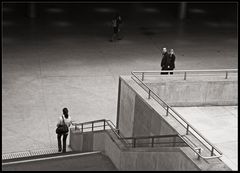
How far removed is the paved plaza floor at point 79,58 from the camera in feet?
60.3

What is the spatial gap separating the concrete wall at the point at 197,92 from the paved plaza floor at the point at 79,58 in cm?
95

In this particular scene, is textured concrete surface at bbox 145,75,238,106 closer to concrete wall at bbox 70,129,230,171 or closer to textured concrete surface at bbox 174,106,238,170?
textured concrete surface at bbox 174,106,238,170

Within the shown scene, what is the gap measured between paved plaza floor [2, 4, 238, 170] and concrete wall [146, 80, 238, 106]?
3.12ft

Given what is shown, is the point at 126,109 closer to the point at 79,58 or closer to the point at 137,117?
the point at 137,117

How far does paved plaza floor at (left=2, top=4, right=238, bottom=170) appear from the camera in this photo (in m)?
18.4

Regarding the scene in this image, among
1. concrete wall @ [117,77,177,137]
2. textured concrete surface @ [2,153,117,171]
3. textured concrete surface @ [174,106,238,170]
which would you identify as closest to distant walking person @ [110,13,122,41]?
concrete wall @ [117,77,177,137]

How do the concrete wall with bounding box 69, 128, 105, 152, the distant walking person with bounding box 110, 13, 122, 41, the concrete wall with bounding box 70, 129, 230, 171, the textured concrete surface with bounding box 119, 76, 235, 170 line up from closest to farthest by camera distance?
the concrete wall with bounding box 70, 129, 230, 171 < the textured concrete surface with bounding box 119, 76, 235, 170 < the concrete wall with bounding box 69, 128, 105, 152 < the distant walking person with bounding box 110, 13, 122, 41

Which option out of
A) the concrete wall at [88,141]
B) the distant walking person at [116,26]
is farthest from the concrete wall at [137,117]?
the distant walking person at [116,26]

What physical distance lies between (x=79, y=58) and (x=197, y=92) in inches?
449

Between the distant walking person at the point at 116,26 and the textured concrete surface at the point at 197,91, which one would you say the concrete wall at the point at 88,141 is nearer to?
the textured concrete surface at the point at 197,91

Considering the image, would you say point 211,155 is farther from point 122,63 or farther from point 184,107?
point 122,63

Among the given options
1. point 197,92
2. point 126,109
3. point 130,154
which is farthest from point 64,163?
point 197,92

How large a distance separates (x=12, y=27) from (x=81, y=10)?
22.9 feet

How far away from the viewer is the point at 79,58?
25.2 metres
